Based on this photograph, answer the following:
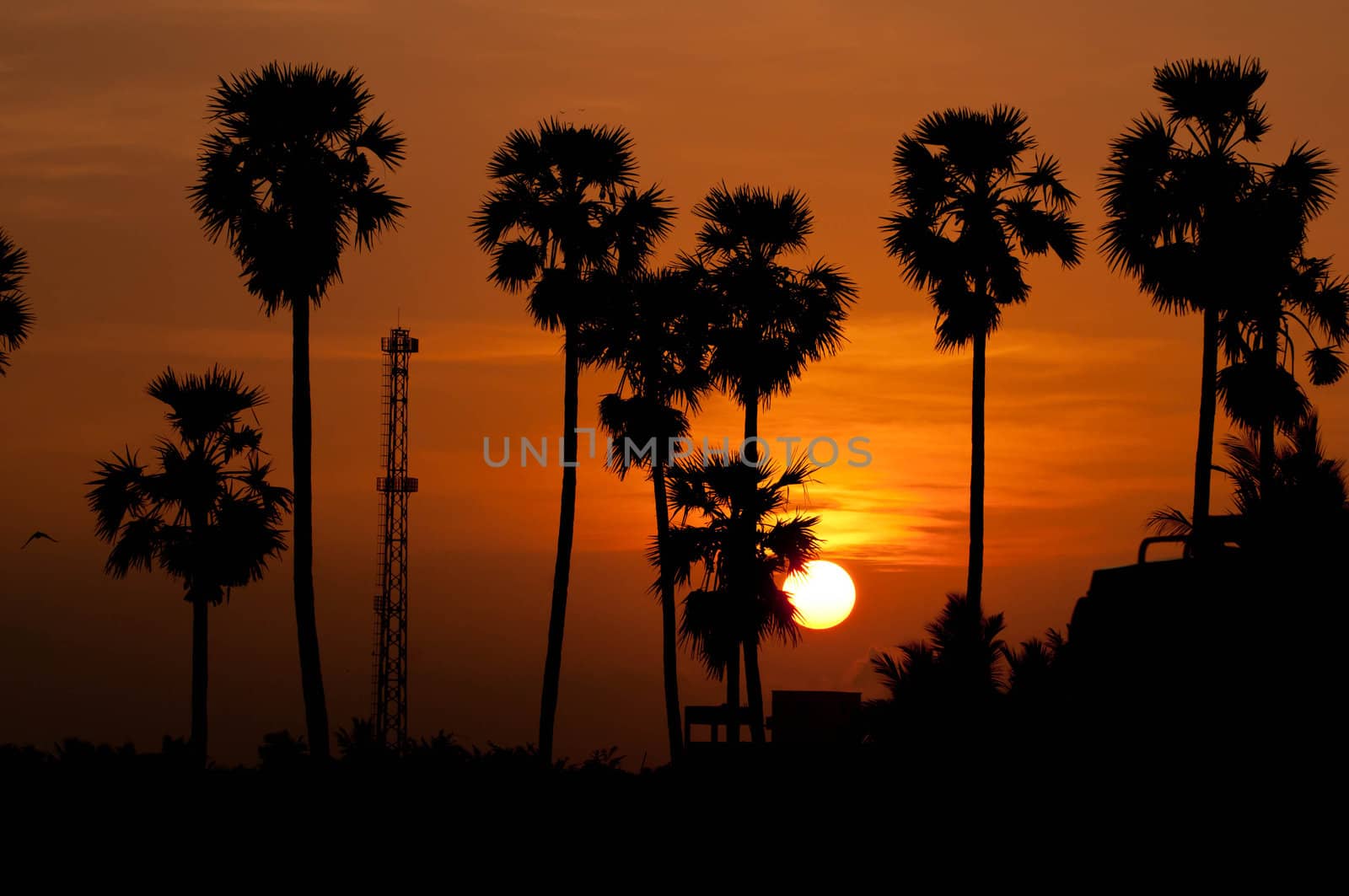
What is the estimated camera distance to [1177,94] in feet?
106

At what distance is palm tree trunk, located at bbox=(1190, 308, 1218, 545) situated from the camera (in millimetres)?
29266

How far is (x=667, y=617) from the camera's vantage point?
3853cm

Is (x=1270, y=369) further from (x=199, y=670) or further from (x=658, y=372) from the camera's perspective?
(x=199, y=670)

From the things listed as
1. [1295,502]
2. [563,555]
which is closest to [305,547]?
[563,555]

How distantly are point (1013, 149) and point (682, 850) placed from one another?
26284 millimetres

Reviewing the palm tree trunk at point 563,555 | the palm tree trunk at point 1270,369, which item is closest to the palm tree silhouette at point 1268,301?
the palm tree trunk at point 1270,369

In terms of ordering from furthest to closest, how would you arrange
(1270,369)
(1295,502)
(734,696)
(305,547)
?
(734,696), (1270,369), (305,547), (1295,502)

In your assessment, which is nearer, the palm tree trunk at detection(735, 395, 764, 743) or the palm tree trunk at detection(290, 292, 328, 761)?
the palm tree trunk at detection(290, 292, 328, 761)

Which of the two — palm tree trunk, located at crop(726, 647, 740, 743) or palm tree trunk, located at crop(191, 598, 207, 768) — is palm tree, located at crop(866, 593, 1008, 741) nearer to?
palm tree trunk, located at crop(726, 647, 740, 743)

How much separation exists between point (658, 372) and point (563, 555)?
695 centimetres

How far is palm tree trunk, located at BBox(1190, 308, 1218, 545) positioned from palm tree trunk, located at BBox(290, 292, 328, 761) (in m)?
17.5

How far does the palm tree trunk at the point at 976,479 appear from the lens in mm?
31750

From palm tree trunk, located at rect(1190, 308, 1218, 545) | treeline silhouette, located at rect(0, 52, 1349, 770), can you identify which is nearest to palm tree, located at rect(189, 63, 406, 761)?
treeline silhouette, located at rect(0, 52, 1349, 770)

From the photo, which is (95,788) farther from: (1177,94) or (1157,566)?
(1177,94)
